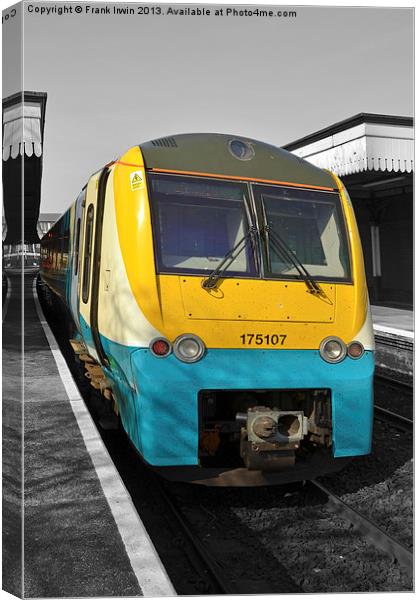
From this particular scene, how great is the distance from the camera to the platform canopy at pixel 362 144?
4367 mm

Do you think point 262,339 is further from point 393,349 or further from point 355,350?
point 393,349

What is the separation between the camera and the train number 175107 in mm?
4125

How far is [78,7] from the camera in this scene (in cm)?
371

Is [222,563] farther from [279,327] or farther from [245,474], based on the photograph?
[279,327]

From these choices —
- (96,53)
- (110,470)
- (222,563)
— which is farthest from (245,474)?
(96,53)

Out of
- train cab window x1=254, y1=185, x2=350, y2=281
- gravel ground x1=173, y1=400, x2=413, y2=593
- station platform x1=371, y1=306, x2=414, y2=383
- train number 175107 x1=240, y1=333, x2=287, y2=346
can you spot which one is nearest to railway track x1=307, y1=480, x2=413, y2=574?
gravel ground x1=173, y1=400, x2=413, y2=593

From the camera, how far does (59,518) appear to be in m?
3.65

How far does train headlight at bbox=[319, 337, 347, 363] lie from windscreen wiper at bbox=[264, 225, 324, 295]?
344mm

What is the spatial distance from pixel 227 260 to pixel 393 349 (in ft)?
19.1

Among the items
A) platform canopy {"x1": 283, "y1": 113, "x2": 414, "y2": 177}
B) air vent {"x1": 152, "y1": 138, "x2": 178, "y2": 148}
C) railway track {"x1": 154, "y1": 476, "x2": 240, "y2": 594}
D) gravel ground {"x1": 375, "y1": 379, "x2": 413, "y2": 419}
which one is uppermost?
platform canopy {"x1": 283, "y1": 113, "x2": 414, "y2": 177}

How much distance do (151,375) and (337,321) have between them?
4.38 ft

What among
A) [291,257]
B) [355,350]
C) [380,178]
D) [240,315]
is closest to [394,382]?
[380,178]

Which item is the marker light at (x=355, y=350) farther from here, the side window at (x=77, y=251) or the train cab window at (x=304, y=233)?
the side window at (x=77, y=251)

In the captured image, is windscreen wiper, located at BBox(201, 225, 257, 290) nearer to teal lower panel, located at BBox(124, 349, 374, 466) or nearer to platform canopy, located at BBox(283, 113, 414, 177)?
teal lower panel, located at BBox(124, 349, 374, 466)
